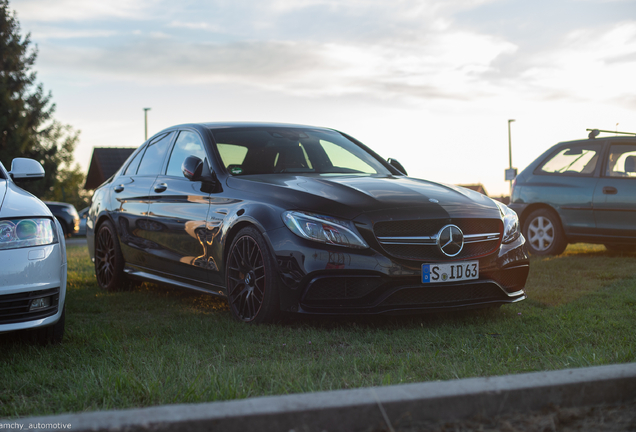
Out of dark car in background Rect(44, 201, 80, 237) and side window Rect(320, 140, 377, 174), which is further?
dark car in background Rect(44, 201, 80, 237)

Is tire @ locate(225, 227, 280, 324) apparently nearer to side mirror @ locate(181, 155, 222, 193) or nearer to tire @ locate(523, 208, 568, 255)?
side mirror @ locate(181, 155, 222, 193)

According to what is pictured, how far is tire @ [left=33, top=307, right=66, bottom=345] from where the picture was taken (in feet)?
12.7

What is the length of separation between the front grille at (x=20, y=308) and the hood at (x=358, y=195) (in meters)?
1.54

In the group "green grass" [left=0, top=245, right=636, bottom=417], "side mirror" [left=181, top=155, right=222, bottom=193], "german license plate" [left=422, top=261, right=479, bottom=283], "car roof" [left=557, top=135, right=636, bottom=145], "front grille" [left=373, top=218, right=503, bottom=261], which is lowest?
"green grass" [left=0, top=245, right=636, bottom=417]

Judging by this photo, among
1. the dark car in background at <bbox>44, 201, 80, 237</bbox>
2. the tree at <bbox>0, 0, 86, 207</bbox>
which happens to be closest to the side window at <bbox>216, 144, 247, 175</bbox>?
the dark car in background at <bbox>44, 201, 80, 237</bbox>

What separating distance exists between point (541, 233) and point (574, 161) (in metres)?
1.07

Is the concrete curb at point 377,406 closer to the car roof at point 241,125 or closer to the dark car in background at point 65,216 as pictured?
the car roof at point 241,125

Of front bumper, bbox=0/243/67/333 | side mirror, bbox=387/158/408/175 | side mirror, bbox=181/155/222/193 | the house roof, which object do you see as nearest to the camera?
front bumper, bbox=0/243/67/333

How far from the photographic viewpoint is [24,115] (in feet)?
101

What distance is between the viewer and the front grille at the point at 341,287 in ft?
13.4

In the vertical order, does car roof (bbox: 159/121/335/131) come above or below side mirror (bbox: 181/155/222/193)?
above

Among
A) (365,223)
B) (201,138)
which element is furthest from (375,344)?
(201,138)

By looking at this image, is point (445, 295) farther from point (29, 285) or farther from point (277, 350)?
point (29, 285)

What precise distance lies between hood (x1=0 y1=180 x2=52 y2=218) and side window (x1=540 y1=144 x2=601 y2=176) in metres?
7.08
